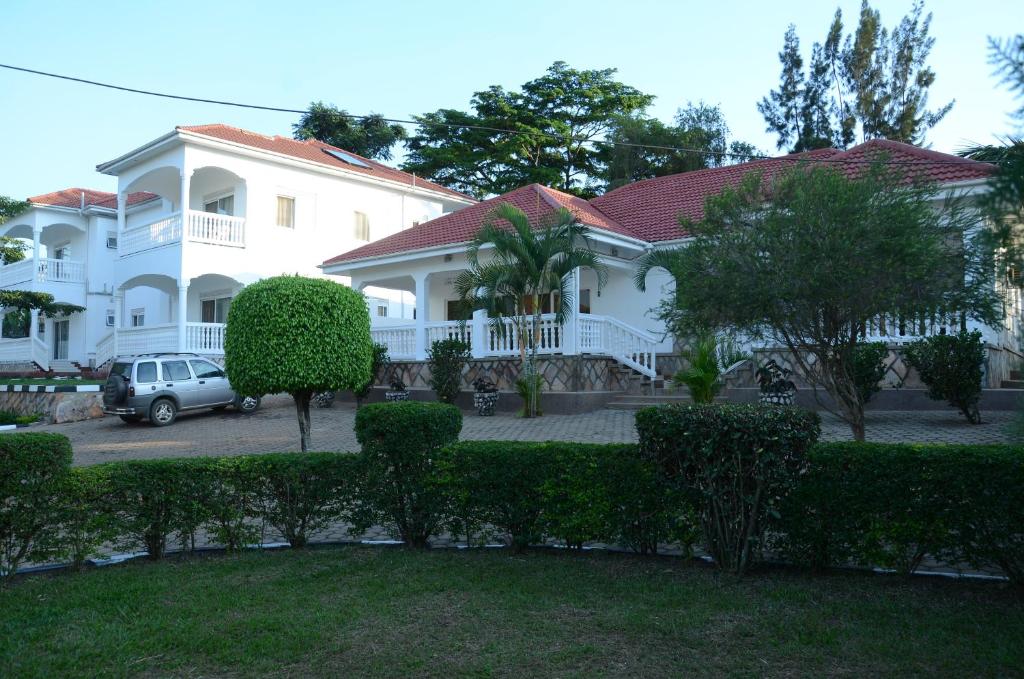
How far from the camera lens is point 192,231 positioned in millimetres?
23375

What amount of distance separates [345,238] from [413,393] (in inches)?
402

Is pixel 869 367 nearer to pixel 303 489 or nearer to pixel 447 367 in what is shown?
pixel 447 367

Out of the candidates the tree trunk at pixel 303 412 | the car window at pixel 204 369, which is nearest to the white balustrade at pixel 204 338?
the car window at pixel 204 369

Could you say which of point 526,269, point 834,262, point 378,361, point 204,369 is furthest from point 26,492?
point 378,361

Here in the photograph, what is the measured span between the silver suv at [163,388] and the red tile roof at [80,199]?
13.6m

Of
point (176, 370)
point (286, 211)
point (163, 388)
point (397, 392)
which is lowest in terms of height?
point (397, 392)

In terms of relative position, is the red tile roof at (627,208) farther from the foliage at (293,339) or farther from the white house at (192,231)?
the foliage at (293,339)

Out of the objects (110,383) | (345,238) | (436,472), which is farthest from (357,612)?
(345,238)

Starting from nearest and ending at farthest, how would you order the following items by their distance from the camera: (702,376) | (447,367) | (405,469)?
(405,469)
(702,376)
(447,367)

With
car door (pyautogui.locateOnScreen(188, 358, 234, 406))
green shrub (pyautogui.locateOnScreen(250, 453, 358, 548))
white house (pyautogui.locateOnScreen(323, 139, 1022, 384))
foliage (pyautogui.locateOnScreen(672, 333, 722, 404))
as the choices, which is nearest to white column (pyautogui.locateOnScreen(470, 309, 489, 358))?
white house (pyautogui.locateOnScreen(323, 139, 1022, 384))

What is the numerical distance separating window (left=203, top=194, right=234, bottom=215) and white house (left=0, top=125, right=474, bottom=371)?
0.08m

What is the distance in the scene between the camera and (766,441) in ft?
18.6

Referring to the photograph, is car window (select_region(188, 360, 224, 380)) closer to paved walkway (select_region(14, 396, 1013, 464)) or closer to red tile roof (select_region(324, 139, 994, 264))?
paved walkway (select_region(14, 396, 1013, 464))

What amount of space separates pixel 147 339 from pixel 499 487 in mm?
20586
